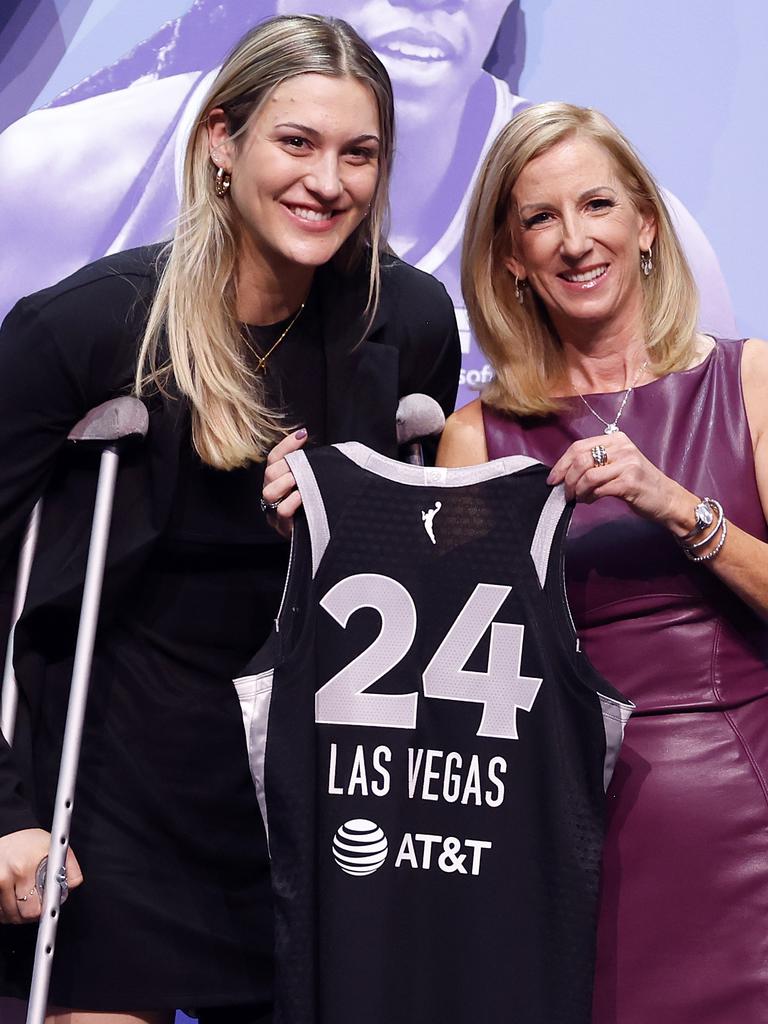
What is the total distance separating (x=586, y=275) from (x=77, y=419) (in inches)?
34.1

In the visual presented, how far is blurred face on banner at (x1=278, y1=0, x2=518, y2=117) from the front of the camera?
9.27 feet

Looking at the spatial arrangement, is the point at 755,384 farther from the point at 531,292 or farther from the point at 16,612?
the point at 16,612

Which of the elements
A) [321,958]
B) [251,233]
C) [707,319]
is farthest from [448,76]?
[321,958]

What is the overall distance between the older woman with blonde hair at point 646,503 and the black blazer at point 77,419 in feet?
0.82

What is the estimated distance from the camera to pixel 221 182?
6.79 ft

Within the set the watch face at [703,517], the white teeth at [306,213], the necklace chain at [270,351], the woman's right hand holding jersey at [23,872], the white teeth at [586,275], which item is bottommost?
the woman's right hand holding jersey at [23,872]

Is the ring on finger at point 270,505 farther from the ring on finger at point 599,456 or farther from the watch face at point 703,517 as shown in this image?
the watch face at point 703,517

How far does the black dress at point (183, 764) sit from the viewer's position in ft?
6.34

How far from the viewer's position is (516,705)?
6.10 feet

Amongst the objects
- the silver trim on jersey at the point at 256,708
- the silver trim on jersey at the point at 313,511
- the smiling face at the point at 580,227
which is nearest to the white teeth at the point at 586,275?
the smiling face at the point at 580,227

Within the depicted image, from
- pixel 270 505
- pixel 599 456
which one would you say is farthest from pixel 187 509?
pixel 599 456

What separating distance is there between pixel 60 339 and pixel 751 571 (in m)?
1.08

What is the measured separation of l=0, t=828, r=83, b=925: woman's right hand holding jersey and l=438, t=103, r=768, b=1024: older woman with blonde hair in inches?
32.5

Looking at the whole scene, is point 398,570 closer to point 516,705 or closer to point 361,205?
point 516,705
